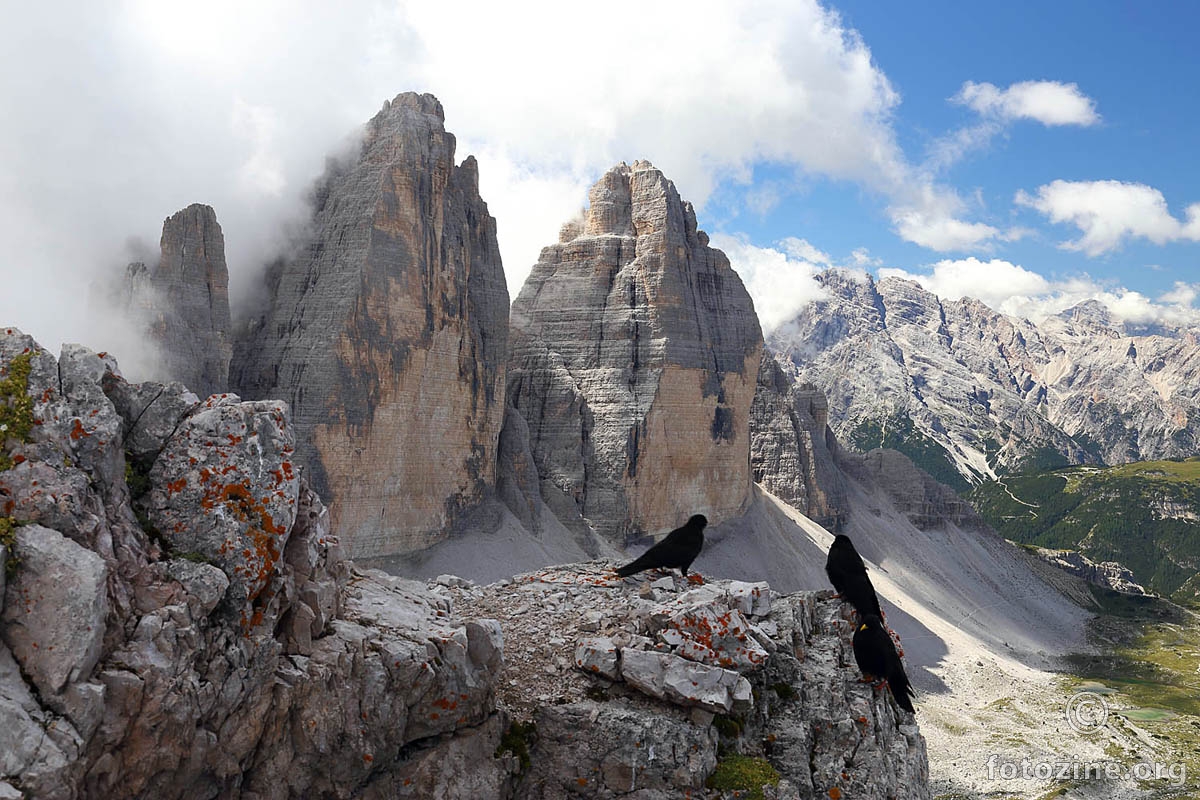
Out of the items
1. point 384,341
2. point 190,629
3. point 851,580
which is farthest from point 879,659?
point 384,341

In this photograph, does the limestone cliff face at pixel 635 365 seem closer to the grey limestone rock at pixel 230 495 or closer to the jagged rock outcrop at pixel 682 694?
the jagged rock outcrop at pixel 682 694

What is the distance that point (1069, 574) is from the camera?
10900 centimetres

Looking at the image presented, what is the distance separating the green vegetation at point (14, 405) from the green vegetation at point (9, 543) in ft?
1.99

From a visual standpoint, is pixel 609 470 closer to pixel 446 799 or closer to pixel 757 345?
pixel 757 345

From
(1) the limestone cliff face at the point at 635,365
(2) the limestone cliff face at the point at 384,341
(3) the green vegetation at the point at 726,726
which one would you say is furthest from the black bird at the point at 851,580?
(1) the limestone cliff face at the point at 635,365

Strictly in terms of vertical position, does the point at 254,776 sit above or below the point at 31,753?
below

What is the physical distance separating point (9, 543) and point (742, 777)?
954cm

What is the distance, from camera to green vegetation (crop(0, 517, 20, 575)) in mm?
7961

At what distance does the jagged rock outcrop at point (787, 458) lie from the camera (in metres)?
78.4

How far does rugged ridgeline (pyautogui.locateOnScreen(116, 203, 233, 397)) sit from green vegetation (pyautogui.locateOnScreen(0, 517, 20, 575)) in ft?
82.9

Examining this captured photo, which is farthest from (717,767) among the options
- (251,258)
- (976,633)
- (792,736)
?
(976,633)

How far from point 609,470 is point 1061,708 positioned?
111 ft

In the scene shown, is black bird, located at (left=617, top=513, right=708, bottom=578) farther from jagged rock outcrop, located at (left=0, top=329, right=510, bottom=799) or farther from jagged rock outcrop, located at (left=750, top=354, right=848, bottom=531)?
jagged rock outcrop, located at (left=750, top=354, right=848, bottom=531)

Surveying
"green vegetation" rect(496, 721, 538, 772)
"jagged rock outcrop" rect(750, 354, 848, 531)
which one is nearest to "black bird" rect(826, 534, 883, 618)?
"green vegetation" rect(496, 721, 538, 772)
